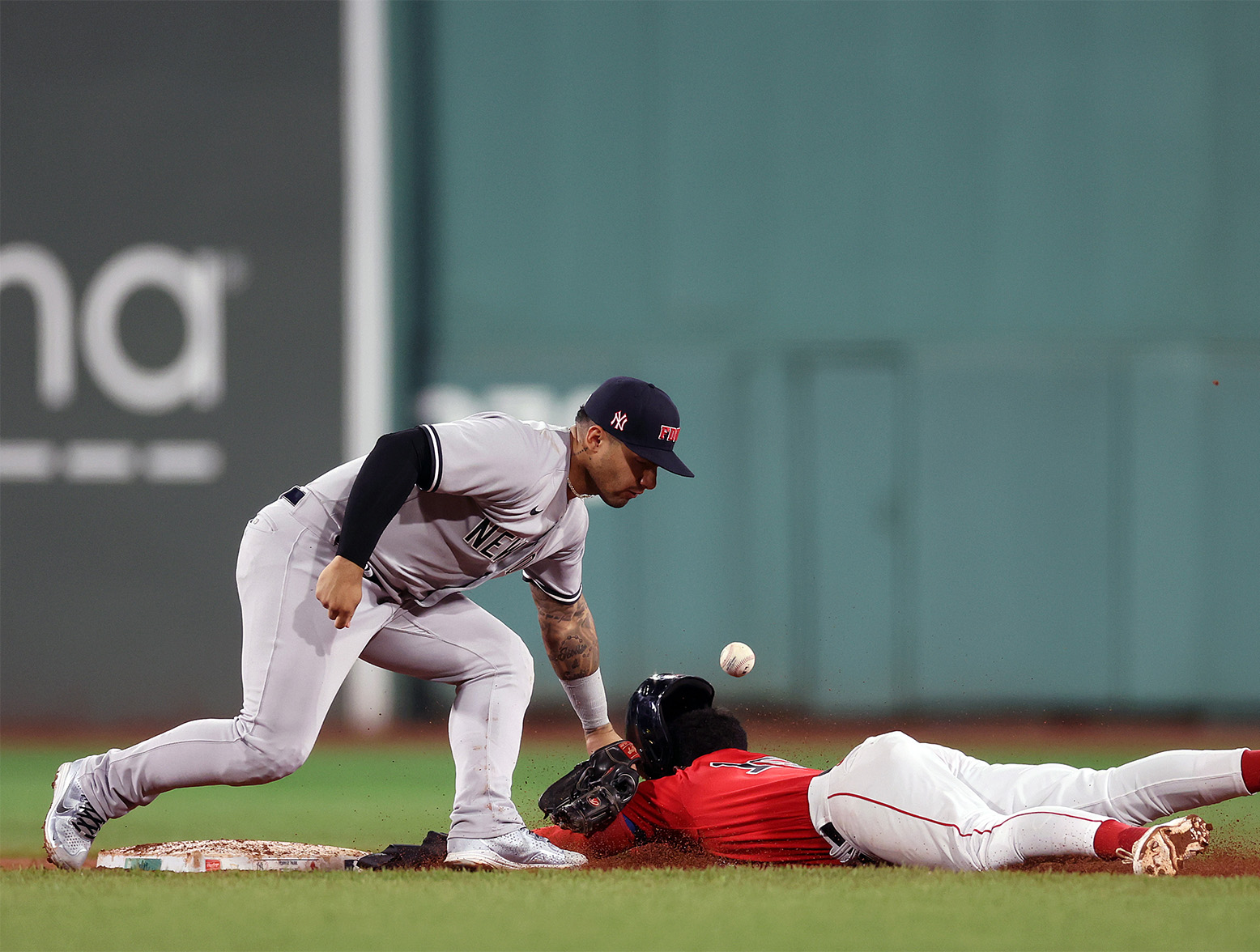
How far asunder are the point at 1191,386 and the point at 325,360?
585cm

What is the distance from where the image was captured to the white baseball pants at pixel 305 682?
11.6 feet

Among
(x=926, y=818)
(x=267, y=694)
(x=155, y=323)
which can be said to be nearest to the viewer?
(x=926, y=818)

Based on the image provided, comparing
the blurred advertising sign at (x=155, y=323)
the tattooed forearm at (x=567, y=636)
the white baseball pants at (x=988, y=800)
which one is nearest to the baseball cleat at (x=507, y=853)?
the tattooed forearm at (x=567, y=636)

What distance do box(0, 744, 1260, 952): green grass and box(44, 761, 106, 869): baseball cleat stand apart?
0.24 feet

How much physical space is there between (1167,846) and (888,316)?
602 centimetres

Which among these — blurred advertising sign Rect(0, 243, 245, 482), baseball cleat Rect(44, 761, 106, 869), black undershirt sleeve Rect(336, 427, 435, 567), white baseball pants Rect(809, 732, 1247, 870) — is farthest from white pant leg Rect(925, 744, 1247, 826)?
blurred advertising sign Rect(0, 243, 245, 482)

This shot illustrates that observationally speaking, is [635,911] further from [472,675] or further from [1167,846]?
[1167,846]

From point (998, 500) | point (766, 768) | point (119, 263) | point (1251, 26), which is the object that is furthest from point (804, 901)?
point (1251, 26)

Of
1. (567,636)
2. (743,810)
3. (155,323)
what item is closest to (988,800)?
(743,810)

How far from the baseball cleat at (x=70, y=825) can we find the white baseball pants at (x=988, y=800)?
→ 6.73ft

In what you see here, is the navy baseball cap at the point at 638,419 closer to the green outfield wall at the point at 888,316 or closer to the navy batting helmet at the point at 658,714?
the navy batting helmet at the point at 658,714

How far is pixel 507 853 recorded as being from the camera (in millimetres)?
3602

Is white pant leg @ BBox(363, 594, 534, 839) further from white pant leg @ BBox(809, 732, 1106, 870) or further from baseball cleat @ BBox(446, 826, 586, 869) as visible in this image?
white pant leg @ BBox(809, 732, 1106, 870)

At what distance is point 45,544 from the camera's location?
Result: 8.60 metres
